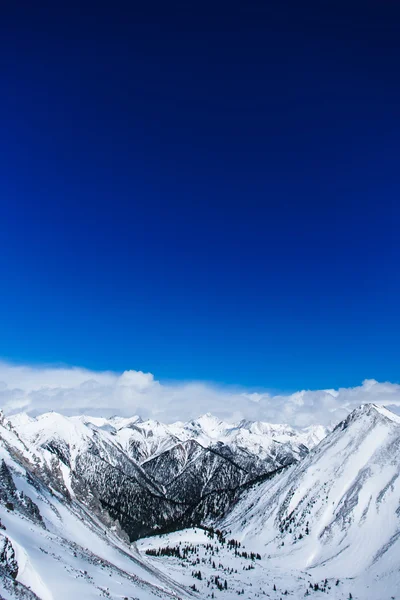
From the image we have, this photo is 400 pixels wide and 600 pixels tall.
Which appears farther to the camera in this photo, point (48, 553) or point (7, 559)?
point (48, 553)

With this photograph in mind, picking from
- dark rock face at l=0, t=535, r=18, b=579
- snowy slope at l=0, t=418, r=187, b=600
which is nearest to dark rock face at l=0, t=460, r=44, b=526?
snowy slope at l=0, t=418, r=187, b=600

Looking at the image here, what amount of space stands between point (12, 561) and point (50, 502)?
6373cm

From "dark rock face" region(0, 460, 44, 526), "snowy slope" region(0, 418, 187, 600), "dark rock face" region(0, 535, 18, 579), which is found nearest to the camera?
"dark rock face" region(0, 535, 18, 579)

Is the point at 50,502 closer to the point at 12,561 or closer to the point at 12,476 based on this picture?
the point at 12,476

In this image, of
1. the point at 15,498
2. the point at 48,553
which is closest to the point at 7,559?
the point at 48,553

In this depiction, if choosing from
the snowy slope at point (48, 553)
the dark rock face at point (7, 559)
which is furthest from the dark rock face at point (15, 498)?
the dark rock face at point (7, 559)

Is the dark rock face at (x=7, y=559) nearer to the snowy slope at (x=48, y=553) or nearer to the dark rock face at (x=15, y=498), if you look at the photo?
the snowy slope at (x=48, y=553)

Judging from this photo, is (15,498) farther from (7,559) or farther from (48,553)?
(7,559)

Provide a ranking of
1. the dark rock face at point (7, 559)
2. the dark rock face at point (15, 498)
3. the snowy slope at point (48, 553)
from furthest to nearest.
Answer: the dark rock face at point (15, 498), the snowy slope at point (48, 553), the dark rock face at point (7, 559)

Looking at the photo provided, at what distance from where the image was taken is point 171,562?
19600 centimetres

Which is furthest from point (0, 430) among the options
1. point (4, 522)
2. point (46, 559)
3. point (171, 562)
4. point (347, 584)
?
point (347, 584)

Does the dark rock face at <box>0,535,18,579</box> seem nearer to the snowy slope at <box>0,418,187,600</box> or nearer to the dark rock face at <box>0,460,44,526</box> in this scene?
the snowy slope at <box>0,418,187,600</box>

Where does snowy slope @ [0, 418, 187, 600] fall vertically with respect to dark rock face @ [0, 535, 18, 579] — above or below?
below

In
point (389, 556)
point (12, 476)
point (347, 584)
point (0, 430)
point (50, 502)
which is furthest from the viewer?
point (389, 556)
